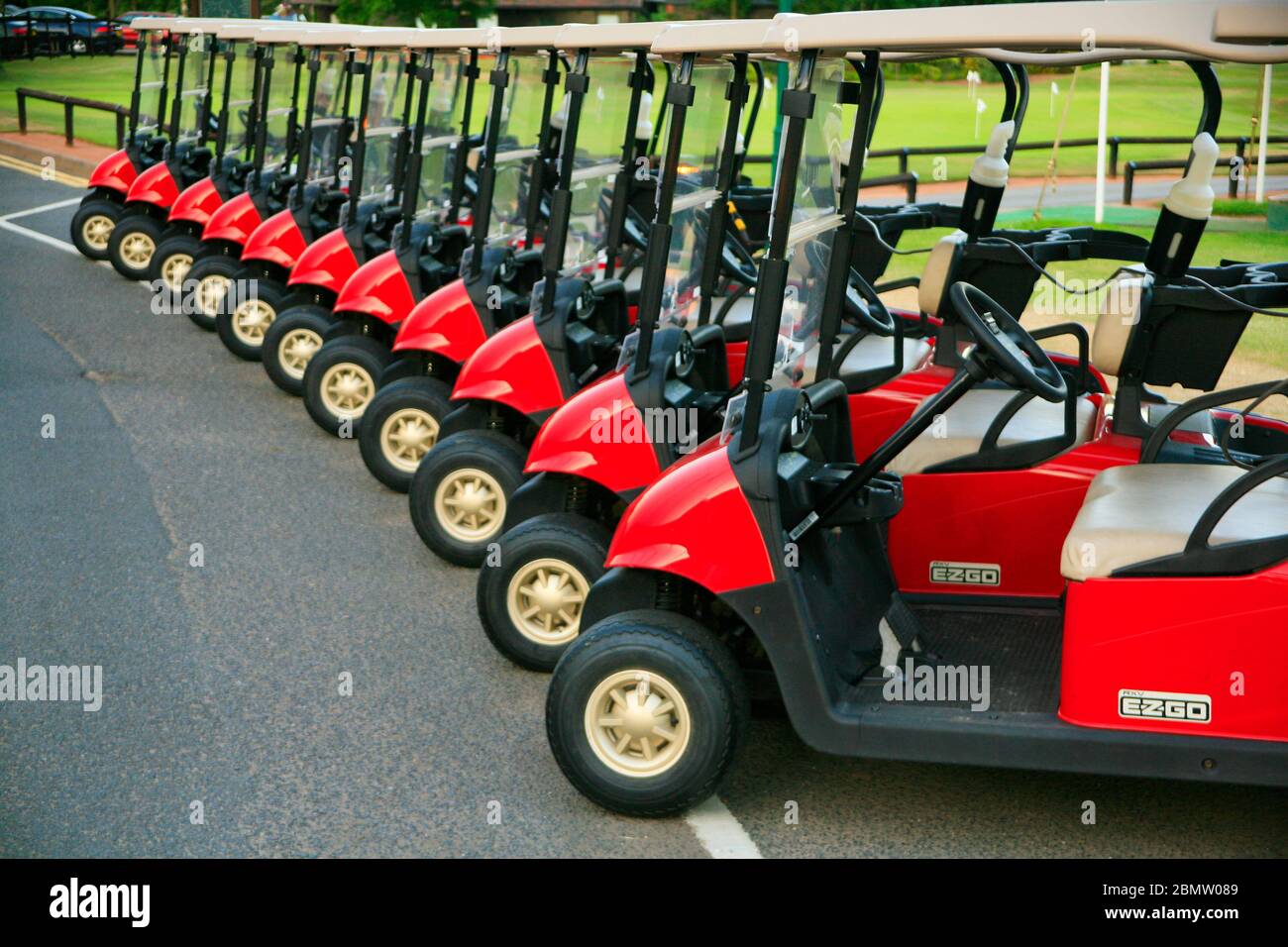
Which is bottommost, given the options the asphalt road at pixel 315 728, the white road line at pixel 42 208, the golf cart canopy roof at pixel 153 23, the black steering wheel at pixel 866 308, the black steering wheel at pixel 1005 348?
the white road line at pixel 42 208

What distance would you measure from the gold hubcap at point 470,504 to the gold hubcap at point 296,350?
2.66 m

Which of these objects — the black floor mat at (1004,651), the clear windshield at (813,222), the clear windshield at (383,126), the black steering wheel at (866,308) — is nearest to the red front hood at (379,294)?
the clear windshield at (383,126)

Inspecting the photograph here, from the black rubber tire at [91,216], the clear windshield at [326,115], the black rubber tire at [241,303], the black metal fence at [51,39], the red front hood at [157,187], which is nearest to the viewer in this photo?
the black rubber tire at [241,303]

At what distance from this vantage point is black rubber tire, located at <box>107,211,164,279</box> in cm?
1115

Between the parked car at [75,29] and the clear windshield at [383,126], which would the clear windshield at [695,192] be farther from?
the parked car at [75,29]

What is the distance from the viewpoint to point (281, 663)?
4863 millimetres

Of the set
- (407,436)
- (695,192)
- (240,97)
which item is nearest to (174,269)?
(240,97)

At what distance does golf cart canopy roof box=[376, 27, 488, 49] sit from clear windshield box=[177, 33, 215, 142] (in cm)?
408

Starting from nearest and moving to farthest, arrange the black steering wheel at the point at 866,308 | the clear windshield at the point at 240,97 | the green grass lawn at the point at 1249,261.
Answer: the black steering wheel at the point at 866,308, the green grass lawn at the point at 1249,261, the clear windshield at the point at 240,97

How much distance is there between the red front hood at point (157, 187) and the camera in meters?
10.8

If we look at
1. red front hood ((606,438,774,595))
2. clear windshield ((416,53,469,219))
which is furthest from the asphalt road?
clear windshield ((416,53,469,219))

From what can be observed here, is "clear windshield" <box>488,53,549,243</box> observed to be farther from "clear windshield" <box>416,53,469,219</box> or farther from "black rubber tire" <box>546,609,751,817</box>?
"black rubber tire" <box>546,609,751,817</box>
